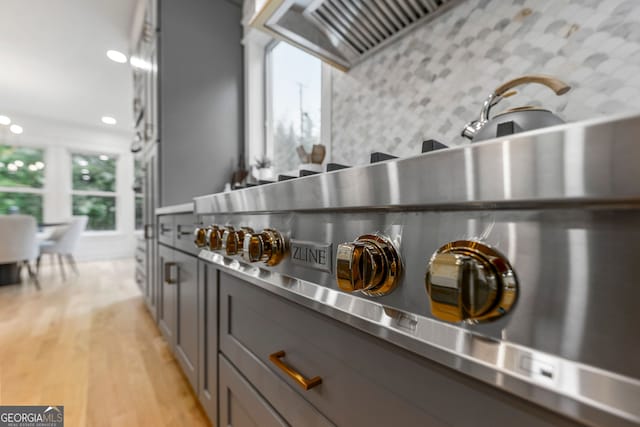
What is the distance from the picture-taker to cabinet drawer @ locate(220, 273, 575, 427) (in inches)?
9.9

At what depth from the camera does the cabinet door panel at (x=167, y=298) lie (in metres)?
1.34

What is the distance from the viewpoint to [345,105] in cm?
118

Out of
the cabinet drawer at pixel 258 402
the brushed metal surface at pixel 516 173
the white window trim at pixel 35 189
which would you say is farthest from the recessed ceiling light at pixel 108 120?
the brushed metal surface at pixel 516 173

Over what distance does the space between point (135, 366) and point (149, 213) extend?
1.08m

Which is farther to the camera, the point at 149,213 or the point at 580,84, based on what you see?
the point at 149,213

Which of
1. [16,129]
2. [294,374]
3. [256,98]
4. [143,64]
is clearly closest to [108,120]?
[16,129]

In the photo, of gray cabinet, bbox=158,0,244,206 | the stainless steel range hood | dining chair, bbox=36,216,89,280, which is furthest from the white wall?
the stainless steel range hood

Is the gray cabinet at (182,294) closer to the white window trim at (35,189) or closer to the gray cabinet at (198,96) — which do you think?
the gray cabinet at (198,96)

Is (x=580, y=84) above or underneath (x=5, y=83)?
underneath

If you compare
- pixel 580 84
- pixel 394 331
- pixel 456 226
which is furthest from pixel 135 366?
pixel 580 84

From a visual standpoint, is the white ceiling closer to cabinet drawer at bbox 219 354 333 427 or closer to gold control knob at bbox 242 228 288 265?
gold control knob at bbox 242 228 288 265

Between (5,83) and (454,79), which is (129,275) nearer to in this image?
(5,83)

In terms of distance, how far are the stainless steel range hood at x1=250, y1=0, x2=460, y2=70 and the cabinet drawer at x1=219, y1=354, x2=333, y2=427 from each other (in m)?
1.04

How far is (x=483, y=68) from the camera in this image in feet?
2.49
